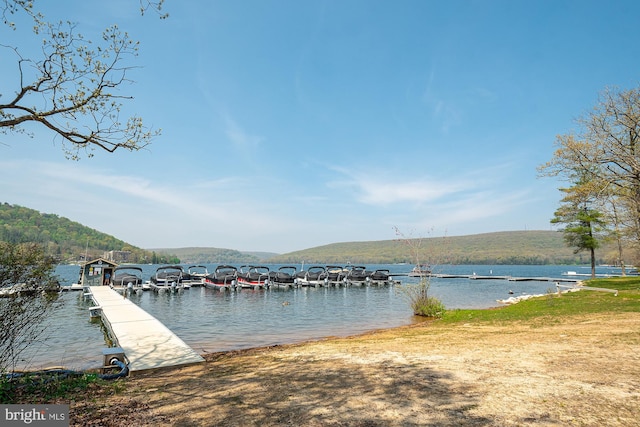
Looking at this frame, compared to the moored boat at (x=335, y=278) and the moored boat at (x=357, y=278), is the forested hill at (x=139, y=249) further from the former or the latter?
the moored boat at (x=335, y=278)

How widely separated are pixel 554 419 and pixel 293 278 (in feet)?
153

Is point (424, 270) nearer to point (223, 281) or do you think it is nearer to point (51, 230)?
point (223, 281)

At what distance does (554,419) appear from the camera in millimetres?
4270

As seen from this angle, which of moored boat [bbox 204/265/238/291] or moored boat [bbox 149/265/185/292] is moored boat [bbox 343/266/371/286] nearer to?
moored boat [bbox 204/265/238/291]

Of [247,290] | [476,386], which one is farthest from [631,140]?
[247,290]

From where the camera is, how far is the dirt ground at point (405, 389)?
4500mm

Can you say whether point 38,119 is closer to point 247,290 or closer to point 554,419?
point 554,419

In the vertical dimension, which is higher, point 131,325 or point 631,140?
point 631,140

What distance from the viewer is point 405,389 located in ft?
18.4

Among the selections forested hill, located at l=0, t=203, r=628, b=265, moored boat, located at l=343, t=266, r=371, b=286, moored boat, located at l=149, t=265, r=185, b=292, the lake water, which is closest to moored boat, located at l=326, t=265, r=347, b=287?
moored boat, located at l=343, t=266, r=371, b=286

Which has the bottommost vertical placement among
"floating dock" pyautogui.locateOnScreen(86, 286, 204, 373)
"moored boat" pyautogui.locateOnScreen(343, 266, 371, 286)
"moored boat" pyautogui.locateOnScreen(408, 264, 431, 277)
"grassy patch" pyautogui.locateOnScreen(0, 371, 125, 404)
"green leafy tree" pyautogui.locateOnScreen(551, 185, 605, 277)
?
"moored boat" pyautogui.locateOnScreen(343, 266, 371, 286)

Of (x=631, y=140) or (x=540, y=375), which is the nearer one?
(x=540, y=375)

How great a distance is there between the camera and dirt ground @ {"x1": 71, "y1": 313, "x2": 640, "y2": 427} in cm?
450

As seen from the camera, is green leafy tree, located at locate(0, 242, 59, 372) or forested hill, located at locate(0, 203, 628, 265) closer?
green leafy tree, located at locate(0, 242, 59, 372)
